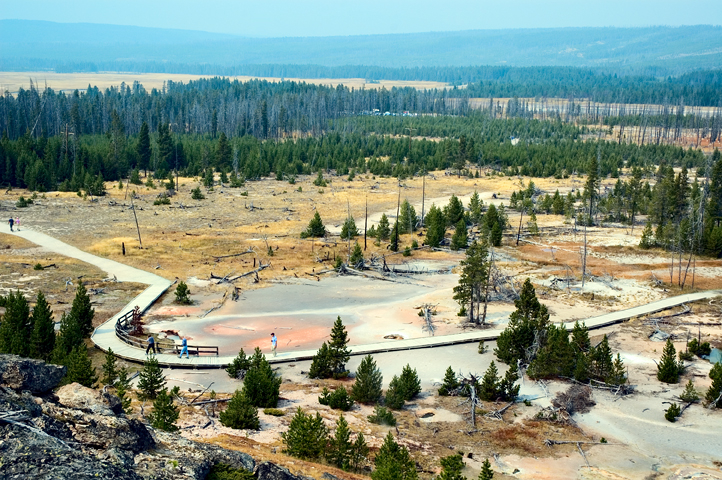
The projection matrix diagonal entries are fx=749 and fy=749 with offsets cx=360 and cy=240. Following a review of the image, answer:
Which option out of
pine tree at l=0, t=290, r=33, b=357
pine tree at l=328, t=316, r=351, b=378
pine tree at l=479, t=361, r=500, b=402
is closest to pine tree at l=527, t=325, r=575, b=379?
pine tree at l=479, t=361, r=500, b=402

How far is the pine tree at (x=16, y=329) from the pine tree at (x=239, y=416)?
420 inches

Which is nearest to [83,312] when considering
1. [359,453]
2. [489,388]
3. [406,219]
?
[359,453]

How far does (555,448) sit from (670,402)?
8.19 meters

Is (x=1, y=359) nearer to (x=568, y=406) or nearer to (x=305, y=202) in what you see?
(x=568, y=406)

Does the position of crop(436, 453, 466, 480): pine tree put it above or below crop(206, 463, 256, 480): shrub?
below

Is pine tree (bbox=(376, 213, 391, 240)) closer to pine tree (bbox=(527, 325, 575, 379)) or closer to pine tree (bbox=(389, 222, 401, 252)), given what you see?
pine tree (bbox=(389, 222, 401, 252))

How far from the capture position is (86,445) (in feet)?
55.2

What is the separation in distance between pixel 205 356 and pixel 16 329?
873cm

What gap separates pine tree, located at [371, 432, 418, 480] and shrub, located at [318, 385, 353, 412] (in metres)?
7.40

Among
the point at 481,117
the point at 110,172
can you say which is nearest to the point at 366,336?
the point at 110,172

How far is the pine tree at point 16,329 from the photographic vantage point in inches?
1272

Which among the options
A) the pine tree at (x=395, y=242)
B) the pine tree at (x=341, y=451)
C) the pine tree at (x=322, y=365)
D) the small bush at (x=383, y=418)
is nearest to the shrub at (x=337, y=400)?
the small bush at (x=383, y=418)

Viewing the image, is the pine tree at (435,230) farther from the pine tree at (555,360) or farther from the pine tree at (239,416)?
the pine tree at (239,416)

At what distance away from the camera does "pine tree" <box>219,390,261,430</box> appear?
89.0ft
